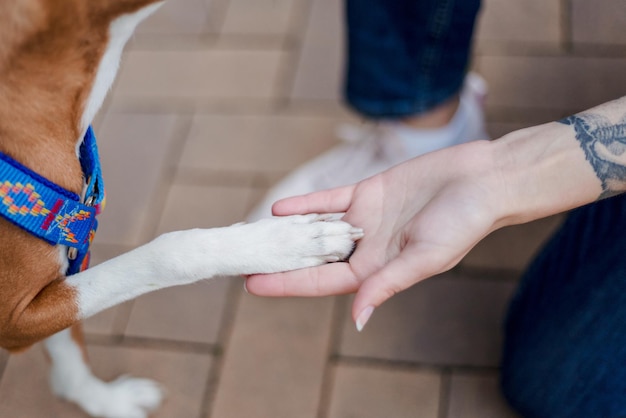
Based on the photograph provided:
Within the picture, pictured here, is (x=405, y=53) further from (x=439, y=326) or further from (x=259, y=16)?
(x=259, y=16)

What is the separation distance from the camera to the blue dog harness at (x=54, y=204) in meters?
1.50

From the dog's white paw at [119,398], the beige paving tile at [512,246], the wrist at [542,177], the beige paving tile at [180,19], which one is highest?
the wrist at [542,177]

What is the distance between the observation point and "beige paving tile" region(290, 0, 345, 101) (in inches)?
124

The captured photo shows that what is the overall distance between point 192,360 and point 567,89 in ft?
6.01

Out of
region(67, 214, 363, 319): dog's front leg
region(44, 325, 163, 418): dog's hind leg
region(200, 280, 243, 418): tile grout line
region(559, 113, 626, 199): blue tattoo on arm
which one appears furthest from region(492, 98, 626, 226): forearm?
region(44, 325, 163, 418): dog's hind leg

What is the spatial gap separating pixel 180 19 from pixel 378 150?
143cm

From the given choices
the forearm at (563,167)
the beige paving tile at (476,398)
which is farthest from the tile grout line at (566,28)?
the beige paving tile at (476,398)

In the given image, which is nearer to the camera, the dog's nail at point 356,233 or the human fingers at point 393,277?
the human fingers at point 393,277

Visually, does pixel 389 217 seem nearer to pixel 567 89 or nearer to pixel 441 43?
pixel 441 43

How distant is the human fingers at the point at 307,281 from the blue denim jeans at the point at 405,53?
998mm

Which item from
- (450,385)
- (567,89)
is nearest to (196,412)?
(450,385)

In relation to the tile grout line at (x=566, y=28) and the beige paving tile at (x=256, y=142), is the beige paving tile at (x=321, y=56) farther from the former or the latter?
the tile grout line at (x=566, y=28)

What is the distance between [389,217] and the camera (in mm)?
1757

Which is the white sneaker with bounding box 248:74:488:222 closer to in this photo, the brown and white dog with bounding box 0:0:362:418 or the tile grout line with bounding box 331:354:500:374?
the tile grout line with bounding box 331:354:500:374
